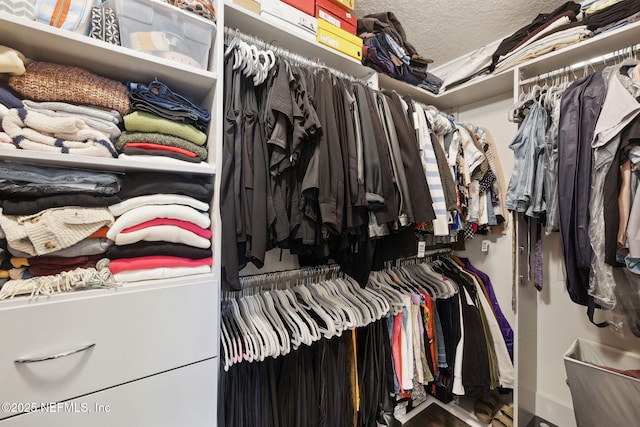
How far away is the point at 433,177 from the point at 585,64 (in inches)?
38.4

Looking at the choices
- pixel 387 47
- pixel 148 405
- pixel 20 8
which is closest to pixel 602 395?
pixel 148 405

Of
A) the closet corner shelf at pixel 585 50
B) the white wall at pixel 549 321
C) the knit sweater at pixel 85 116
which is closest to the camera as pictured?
the knit sweater at pixel 85 116

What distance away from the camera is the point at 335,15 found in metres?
1.21

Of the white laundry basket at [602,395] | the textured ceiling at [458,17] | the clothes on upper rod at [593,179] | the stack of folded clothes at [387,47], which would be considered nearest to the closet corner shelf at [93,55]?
the stack of folded clothes at [387,47]

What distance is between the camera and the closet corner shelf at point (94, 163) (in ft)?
1.89

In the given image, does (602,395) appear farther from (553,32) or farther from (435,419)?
(553,32)

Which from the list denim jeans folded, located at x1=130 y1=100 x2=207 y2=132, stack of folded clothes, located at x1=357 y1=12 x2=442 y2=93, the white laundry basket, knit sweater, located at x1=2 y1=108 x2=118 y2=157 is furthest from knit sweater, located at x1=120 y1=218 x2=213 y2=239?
the white laundry basket

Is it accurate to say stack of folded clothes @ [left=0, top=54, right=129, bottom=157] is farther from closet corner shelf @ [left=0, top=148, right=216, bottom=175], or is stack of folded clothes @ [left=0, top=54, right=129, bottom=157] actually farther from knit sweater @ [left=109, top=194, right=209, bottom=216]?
knit sweater @ [left=109, top=194, right=209, bottom=216]

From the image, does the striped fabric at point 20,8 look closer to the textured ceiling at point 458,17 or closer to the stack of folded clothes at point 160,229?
the stack of folded clothes at point 160,229

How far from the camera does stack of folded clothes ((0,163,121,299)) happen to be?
581 millimetres

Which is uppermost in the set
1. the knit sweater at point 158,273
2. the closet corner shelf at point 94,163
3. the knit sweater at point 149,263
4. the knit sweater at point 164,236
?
the closet corner shelf at point 94,163

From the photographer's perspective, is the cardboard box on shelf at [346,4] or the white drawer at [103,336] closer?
the white drawer at [103,336]

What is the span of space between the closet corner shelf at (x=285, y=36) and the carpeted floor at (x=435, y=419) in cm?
223

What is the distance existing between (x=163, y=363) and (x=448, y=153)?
5.34ft
